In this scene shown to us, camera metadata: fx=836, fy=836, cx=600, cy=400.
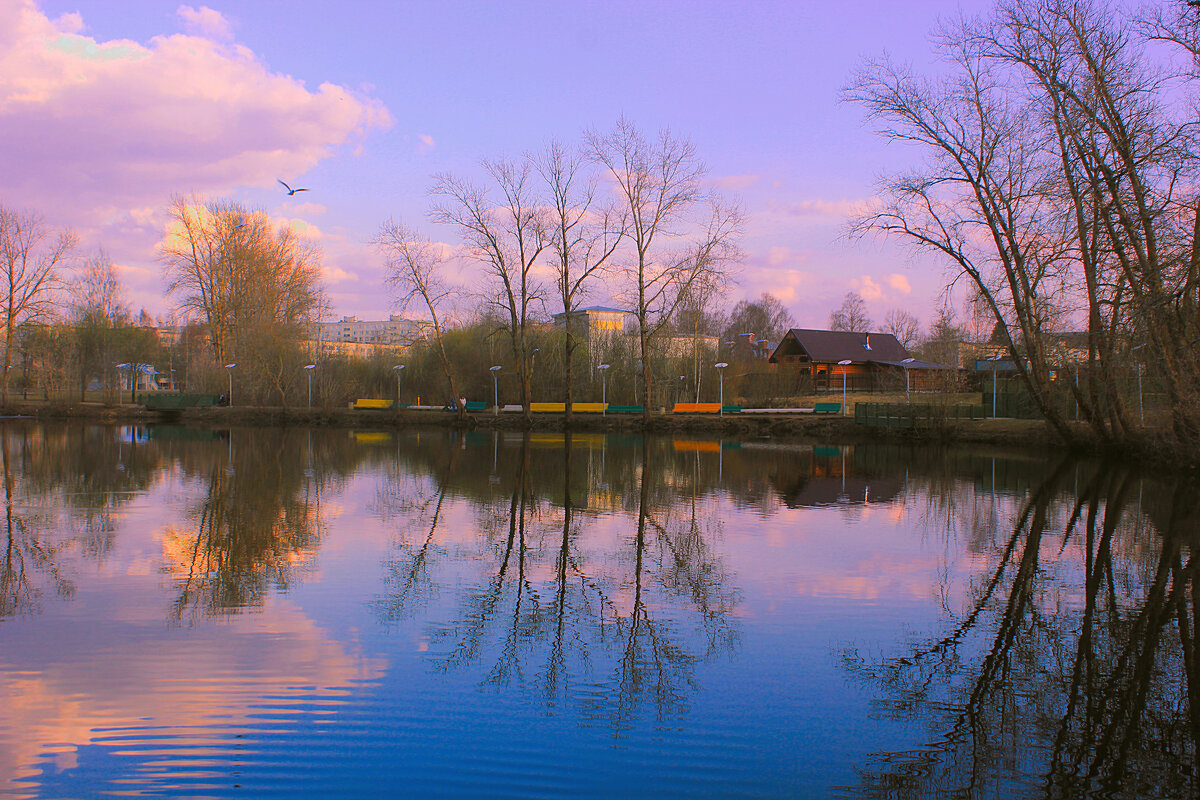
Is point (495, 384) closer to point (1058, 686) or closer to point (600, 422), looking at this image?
point (600, 422)

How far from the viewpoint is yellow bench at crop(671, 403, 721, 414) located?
41.2m

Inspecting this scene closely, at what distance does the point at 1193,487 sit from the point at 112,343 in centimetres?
6314

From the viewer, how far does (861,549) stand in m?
10.9

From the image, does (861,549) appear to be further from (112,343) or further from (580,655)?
(112,343)

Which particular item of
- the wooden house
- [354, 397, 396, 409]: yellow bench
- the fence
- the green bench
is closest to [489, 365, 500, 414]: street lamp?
[354, 397, 396, 409]: yellow bench

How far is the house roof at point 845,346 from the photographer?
62625 millimetres

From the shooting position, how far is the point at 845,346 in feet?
213

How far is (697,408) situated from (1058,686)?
36.0 meters

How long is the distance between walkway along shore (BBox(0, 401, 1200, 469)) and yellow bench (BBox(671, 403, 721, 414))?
7.07 feet

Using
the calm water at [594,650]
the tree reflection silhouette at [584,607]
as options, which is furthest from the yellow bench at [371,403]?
the tree reflection silhouette at [584,607]

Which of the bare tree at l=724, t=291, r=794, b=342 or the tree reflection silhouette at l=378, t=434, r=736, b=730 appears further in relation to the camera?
the bare tree at l=724, t=291, r=794, b=342

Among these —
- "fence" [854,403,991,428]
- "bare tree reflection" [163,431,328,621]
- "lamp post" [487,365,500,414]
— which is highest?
"lamp post" [487,365,500,414]

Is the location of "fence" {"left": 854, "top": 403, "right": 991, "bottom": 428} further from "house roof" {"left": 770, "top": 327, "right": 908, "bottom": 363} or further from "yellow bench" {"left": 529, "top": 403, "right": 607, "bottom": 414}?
"house roof" {"left": 770, "top": 327, "right": 908, "bottom": 363}

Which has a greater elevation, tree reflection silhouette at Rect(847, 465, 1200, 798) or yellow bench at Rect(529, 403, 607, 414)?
yellow bench at Rect(529, 403, 607, 414)
